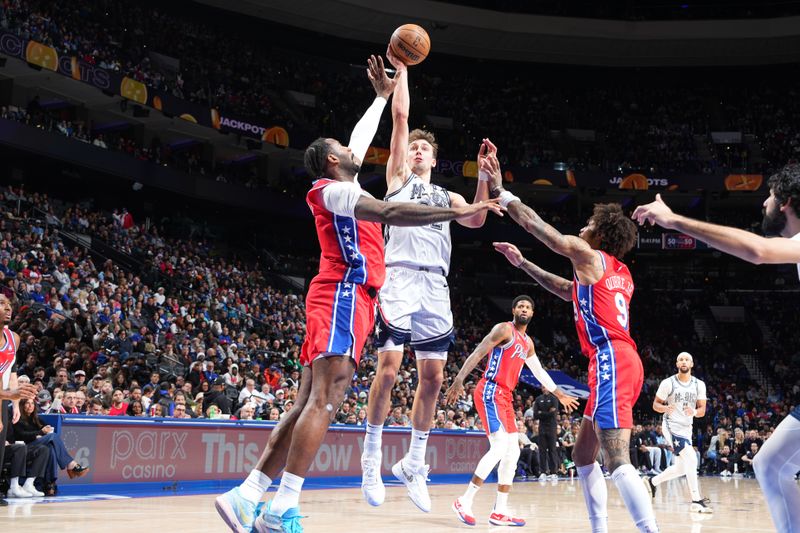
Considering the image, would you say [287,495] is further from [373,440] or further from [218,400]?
[218,400]

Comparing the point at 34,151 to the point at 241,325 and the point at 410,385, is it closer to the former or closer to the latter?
the point at 241,325

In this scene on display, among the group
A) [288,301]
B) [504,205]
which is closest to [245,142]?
[288,301]

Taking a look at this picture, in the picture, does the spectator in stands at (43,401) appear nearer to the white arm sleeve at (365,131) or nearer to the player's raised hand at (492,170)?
the white arm sleeve at (365,131)

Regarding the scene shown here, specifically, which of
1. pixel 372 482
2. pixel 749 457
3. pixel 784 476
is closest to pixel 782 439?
pixel 784 476

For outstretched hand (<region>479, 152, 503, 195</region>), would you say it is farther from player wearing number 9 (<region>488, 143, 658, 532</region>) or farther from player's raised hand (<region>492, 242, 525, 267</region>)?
player's raised hand (<region>492, 242, 525, 267</region>)

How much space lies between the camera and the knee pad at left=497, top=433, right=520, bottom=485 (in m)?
9.81

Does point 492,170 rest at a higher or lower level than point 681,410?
higher

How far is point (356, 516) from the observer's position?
9.51m

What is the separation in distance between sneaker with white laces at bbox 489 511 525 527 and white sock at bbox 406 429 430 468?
7.23 ft

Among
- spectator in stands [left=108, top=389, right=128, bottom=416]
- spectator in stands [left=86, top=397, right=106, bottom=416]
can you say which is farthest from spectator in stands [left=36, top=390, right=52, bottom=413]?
spectator in stands [left=108, top=389, right=128, bottom=416]

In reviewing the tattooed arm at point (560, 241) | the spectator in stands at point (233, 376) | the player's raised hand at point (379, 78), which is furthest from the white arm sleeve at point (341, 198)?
the spectator in stands at point (233, 376)

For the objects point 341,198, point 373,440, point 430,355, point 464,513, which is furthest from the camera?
point 464,513

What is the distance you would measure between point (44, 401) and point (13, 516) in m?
5.74

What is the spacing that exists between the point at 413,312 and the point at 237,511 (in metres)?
2.65
